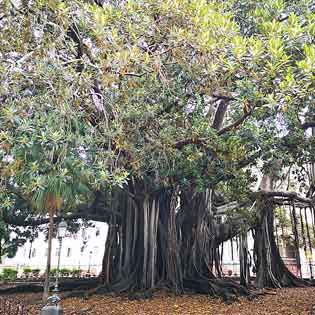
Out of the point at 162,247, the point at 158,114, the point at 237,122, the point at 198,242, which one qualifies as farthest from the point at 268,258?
the point at 158,114

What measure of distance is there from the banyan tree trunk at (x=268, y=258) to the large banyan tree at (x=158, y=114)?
0.19m

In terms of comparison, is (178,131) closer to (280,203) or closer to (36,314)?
(36,314)

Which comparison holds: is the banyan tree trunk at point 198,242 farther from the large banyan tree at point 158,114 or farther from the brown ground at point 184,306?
the brown ground at point 184,306

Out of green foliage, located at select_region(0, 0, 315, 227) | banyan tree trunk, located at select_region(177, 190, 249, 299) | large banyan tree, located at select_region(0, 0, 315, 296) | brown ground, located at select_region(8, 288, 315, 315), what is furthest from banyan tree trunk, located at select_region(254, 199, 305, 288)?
green foliage, located at select_region(0, 0, 315, 227)

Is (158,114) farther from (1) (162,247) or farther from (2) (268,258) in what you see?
(2) (268,258)

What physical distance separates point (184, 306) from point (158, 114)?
2.72 metres

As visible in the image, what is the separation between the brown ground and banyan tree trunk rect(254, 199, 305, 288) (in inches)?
44.4

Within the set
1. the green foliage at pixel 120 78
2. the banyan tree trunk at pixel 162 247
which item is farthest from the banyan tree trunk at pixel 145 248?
the green foliage at pixel 120 78

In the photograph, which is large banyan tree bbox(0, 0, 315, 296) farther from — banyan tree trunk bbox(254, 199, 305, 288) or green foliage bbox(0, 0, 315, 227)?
banyan tree trunk bbox(254, 199, 305, 288)

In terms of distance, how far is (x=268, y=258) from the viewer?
7.35 m

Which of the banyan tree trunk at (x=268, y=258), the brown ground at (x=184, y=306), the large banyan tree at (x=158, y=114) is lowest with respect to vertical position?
the brown ground at (x=184, y=306)

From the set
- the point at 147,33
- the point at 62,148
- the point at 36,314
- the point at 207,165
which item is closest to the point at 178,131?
the point at 207,165

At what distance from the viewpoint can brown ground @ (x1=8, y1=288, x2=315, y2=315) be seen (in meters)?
4.79

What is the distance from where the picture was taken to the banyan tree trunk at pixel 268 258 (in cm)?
707
